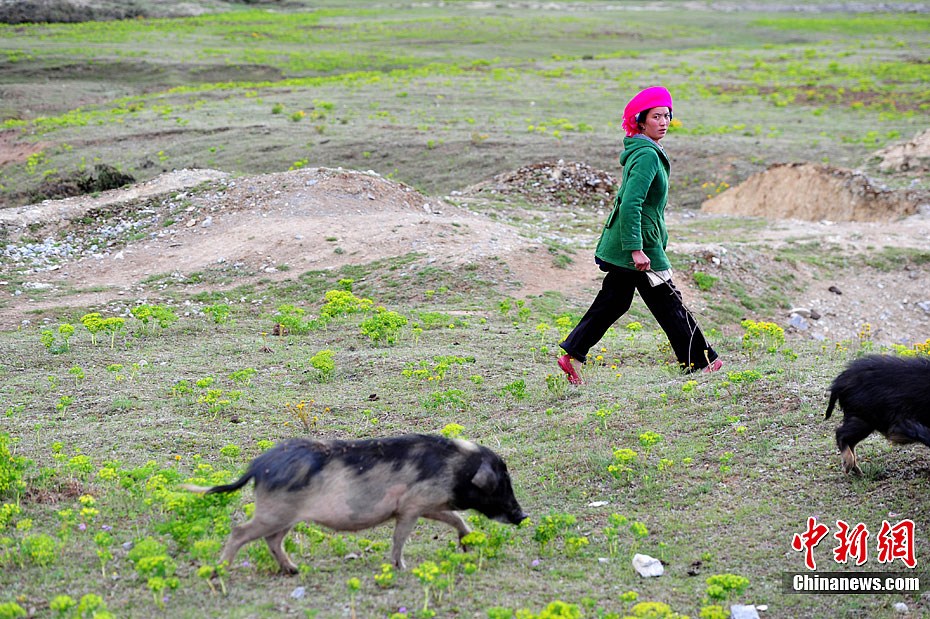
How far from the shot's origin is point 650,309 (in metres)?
7.34

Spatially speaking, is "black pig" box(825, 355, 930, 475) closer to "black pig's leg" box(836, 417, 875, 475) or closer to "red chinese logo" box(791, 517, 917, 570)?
"black pig's leg" box(836, 417, 875, 475)

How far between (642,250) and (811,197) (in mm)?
13733

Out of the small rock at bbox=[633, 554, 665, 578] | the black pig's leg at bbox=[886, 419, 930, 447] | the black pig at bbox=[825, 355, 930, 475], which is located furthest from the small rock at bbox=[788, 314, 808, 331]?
the small rock at bbox=[633, 554, 665, 578]

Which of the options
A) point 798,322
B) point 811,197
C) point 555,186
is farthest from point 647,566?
point 811,197

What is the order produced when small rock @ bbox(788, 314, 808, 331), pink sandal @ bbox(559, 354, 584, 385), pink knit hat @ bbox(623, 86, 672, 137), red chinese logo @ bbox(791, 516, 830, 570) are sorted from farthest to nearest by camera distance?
small rock @ bbox(788, 314, 808, 331), pink sandal @ bbox(559, 354, 584, 385), pink knit hat @ bbox(623, 86, 672, 137), red chinese logo @ bbox(791, 516, 830, 570)

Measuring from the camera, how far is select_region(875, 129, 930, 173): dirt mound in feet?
67.2

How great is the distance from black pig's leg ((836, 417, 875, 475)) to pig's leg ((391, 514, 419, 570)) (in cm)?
263

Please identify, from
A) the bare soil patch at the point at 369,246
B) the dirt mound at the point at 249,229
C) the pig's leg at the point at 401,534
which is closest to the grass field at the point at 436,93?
the bare soil patch at the point at 369,246

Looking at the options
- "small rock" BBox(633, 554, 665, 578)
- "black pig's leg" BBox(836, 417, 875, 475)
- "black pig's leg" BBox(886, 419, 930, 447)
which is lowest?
"small rock" BBox(633, 554, 665, 578)

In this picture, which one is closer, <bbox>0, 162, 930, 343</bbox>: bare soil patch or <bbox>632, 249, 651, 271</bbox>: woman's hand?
<bbox>632, 249, 651, 271</bbox>: woman's hand

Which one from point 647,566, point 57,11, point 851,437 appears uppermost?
point 57,11

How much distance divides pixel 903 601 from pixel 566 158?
18994 millimetres

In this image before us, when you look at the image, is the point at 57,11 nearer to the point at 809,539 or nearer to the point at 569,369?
the point at 569,369

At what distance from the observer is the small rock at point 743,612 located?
14.2ft
